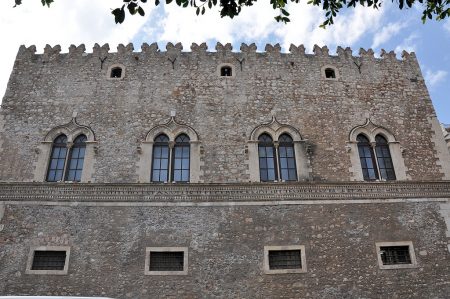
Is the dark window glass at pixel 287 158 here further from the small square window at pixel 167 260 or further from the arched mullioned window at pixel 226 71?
the small square window at pixel 167 260

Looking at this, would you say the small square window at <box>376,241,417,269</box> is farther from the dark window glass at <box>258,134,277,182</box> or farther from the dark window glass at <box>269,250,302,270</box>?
the dark window glass at <box>258,134,277,182</box>

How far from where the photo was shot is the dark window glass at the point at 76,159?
14.0 metres

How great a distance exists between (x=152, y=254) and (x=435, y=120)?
10.7 meters

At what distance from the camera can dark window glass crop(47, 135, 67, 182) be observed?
1396 cm

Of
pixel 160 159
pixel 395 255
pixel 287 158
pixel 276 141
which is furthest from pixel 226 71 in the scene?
pixel 395 255

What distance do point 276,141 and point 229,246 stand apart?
153 inches

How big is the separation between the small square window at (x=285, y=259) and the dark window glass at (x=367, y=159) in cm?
349

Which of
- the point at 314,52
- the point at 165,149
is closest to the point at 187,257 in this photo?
the point at 165,149

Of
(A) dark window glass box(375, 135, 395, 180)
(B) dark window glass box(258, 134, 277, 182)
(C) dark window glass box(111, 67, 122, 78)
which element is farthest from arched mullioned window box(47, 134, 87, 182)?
(A) dark window glass box(375, 135, 395, 180)

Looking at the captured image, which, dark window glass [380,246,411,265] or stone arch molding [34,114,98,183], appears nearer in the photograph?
dark window glass [380,246,411,265]

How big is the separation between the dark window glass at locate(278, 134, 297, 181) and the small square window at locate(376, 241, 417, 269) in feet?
11.0

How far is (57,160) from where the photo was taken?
14.2 meters

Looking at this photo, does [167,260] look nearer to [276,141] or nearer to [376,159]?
[276,141]

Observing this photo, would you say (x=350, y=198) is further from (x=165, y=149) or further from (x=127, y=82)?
(x=127, y=82)
